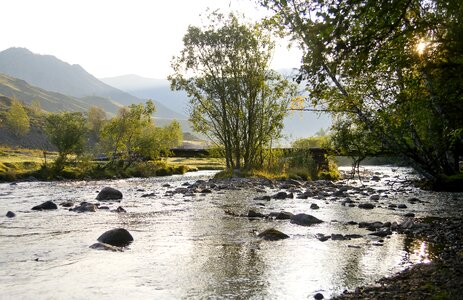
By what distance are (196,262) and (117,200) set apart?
14965 millimetres

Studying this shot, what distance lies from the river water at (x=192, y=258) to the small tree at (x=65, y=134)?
111 feet

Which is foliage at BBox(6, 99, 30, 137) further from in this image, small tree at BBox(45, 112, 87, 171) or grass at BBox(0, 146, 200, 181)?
small tree at BBox(45, 112, 87, 171)

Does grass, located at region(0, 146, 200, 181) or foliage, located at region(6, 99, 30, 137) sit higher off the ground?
foliage, located at region(6, 99, 30, 137)

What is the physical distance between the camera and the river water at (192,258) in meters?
7.36

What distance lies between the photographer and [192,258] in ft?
31.7

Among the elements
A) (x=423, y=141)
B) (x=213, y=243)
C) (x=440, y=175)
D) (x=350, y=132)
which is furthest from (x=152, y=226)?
(x=440, y=175)

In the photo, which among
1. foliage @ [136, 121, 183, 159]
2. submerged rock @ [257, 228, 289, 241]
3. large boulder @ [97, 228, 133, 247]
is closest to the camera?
large boulder @ [97, 228, 133, 247]

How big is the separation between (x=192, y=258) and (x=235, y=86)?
3383cm

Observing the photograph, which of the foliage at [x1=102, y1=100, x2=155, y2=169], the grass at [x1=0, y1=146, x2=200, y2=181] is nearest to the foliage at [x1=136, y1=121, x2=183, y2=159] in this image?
the foliage at [x1=102, y1=100, x2=155, y2=169]

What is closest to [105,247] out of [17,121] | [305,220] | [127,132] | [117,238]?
[117,238]

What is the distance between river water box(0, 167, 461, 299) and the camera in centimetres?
736

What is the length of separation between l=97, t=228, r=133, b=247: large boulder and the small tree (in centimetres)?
3856

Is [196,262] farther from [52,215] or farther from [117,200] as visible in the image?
[117,200]

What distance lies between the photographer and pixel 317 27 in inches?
245
